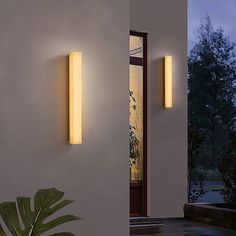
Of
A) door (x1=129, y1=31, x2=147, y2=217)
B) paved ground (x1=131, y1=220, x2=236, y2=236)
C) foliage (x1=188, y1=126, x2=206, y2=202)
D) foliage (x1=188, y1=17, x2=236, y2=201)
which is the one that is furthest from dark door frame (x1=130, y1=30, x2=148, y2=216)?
foliage (x1=188, y1=17, x2=236, y2=201)

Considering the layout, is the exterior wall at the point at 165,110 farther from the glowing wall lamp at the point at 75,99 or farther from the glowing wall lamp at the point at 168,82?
the glowing wall lamp at the point at 75,99

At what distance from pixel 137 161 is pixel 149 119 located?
64cm

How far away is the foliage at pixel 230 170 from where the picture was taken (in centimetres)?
812

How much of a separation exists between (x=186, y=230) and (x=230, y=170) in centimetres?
167

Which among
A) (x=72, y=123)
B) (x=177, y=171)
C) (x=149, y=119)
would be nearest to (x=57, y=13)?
(x=72, y=123)

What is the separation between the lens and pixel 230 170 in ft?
26.8

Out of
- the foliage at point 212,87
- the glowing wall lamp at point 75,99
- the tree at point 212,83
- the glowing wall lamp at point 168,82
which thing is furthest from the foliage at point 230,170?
the glowing wall lamp at point 75,99

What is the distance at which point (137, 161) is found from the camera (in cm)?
780

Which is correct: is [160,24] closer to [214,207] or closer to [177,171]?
[177,171]

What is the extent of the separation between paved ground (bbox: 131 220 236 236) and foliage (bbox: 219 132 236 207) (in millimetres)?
911

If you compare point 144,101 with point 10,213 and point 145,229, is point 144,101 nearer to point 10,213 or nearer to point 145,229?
point 145,229

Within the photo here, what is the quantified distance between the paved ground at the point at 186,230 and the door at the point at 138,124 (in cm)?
56

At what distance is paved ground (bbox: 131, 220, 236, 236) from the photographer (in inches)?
260

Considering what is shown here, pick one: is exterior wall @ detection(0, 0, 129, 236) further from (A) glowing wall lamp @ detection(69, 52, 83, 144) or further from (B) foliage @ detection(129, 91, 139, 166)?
(B) foliage @ detection(129, 91, 139, 166)
